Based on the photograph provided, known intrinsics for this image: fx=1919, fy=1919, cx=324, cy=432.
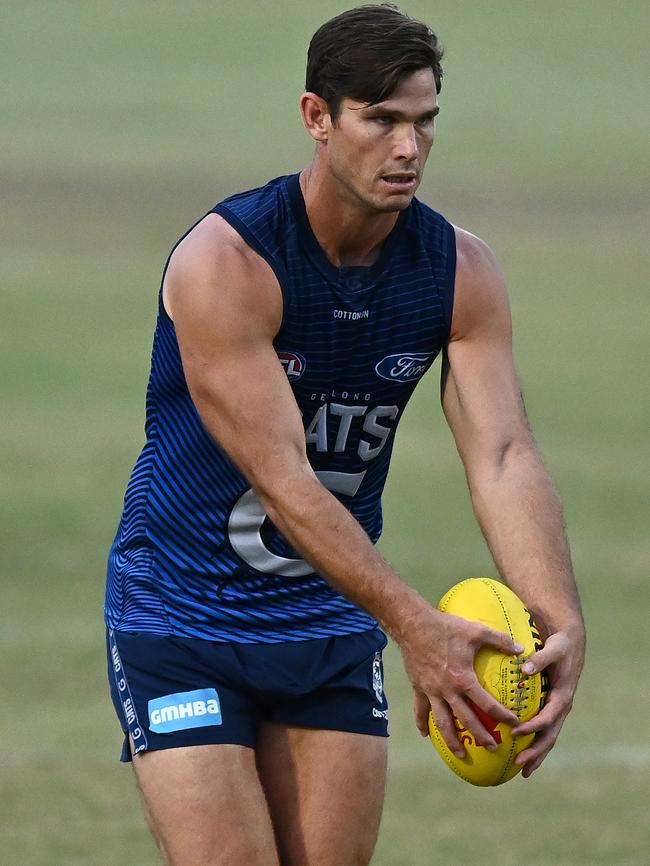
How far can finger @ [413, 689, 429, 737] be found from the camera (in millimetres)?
5465

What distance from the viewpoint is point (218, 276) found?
18.6 feet

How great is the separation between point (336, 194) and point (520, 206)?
29.3m

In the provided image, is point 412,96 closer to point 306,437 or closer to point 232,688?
point 306,437

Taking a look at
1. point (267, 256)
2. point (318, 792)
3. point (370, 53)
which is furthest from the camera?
point (318, 792)

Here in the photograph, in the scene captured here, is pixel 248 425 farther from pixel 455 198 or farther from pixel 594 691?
pixel 455 198

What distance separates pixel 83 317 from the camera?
23.3 meters

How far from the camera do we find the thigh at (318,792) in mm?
6035

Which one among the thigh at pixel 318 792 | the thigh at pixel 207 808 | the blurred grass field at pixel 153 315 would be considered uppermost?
the thigh at pixel 207 808

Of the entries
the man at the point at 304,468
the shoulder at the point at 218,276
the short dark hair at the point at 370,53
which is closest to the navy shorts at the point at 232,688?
the man at the point at 304,468

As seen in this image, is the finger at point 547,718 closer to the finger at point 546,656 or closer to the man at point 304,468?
the man at point 304,468

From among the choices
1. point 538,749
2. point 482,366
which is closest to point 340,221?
point 482,366

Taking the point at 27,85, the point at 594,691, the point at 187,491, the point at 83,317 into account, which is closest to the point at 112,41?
the point at 27,85

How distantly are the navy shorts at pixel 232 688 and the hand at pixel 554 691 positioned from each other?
0.75 m

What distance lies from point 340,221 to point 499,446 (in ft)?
→ 2.86
